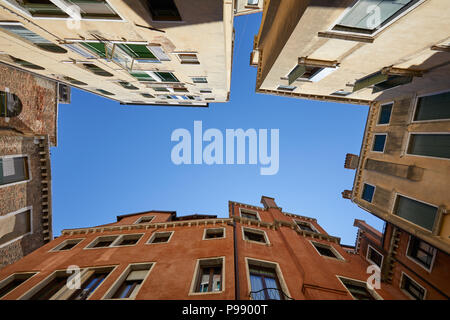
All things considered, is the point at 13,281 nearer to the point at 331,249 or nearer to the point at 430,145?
the point at 331,249

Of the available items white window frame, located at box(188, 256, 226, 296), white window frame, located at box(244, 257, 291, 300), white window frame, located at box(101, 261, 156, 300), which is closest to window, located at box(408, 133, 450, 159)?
white window frame, located at box(244, 257, 291, 300)

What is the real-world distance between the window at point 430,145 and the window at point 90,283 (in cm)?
1996

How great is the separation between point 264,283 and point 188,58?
46.2ft

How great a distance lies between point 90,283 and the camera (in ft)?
33.8

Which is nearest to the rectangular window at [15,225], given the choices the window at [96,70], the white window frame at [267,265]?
the window at [96,70]

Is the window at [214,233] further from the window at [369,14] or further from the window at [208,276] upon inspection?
the window at [369,14]

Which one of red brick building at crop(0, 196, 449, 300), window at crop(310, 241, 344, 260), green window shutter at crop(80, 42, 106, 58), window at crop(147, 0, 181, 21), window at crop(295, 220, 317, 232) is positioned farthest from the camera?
window at crop(295, 220, 317, 232)

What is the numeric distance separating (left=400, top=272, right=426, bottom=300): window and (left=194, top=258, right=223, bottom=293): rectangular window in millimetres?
12390

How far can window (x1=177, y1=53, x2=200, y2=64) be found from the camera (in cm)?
1024

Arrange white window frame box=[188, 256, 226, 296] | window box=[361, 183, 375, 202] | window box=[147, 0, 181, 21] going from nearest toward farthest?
1. window box=[147, 0, 181, 21]
2. white window frame box=[188, 256, 226, 296]
3. window box=[361, 183, 375, 202]

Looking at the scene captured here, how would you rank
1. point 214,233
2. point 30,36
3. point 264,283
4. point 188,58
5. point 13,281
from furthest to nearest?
point 214,233 → point 188,58 → point 13,281 → point 264,283 → point 30,36

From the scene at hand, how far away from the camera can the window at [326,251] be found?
14.5 meters

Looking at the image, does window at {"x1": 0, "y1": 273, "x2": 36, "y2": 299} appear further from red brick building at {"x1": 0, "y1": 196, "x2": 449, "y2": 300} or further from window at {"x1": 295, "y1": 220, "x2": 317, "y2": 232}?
window at {"x1": 295, "y1": 220, "x2": 317, "y2": 232}

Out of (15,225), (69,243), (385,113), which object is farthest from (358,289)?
(15,225)
